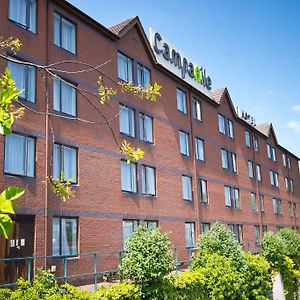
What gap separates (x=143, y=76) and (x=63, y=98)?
701cm

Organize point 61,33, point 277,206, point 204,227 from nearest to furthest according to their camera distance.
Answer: point 61,33 < point 204,227 < point 277,206

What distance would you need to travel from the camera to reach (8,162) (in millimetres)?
14172

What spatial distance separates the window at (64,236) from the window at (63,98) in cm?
452

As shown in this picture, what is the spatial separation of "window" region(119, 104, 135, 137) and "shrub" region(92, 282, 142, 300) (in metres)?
9.46

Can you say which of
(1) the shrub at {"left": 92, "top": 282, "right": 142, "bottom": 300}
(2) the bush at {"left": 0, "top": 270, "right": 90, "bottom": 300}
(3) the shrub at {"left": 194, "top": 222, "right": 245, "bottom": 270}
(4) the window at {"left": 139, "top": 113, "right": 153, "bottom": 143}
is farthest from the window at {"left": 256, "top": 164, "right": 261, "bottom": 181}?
(2) the bush at {"left": 0, "top": 270, "right": 90, "bottom": 300}

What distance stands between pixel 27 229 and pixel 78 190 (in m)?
2.95

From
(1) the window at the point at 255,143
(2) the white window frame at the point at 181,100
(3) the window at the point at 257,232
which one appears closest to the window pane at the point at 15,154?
(2) the white window frame at the point at 181,100

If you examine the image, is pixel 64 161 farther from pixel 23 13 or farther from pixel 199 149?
pixel 199 149

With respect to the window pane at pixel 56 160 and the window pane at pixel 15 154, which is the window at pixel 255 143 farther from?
the window pane at pixel 15 154

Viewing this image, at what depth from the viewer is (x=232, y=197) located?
3147 centimetres

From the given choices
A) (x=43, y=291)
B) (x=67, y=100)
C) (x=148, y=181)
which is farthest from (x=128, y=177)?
(x=43, y=291)

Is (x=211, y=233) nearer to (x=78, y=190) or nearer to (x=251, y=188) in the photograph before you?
(x=78, y=190)

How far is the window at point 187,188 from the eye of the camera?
24798 mm

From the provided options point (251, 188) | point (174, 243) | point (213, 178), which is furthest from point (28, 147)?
point (251, 188)
